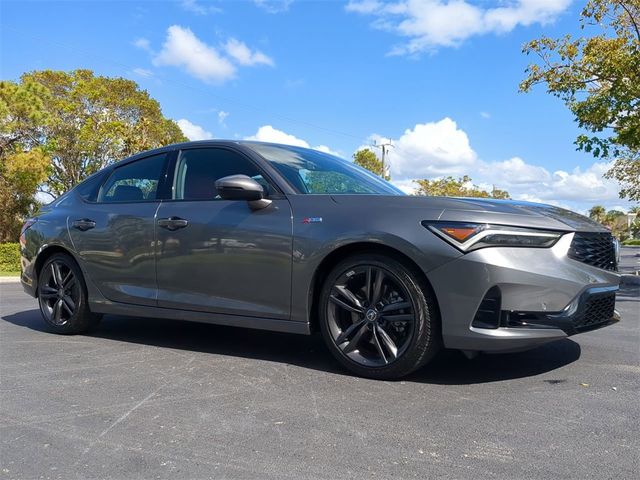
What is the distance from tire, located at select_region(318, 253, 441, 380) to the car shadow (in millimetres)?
198

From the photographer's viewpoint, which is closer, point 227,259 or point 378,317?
point 378,317

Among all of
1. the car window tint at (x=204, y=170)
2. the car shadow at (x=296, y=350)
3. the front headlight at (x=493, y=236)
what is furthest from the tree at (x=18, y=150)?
the front headlight at (x=493, y=236)

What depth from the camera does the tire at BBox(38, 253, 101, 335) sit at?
496cm

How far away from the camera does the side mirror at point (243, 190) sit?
3.80 metres

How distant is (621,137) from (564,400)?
8.56m

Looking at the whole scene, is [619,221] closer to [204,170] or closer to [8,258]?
[8,258]

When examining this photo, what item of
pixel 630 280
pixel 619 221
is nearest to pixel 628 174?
pixel 630 280

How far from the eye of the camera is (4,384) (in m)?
3.60

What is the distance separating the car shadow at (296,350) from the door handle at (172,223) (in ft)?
3.31

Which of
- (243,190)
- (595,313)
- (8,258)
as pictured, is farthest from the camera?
(8,258)

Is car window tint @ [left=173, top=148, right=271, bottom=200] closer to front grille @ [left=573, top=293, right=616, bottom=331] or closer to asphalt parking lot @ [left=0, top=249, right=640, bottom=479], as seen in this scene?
asphalt parking lot @ [left=0, top=249, right=640, bottom=479]

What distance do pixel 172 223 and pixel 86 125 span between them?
27.3 metres

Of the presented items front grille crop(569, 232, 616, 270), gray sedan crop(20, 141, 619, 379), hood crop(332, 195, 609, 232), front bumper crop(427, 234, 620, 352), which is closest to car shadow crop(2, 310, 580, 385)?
gray sedan crop(20, 141, 619, 379)

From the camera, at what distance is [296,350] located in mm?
4371
